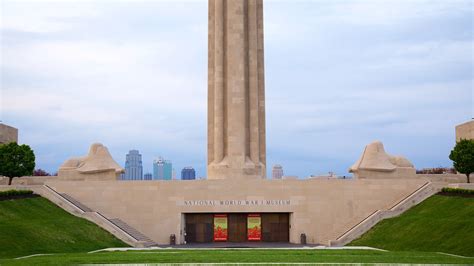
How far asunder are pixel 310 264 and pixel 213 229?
91.8ft

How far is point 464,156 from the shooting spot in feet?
196

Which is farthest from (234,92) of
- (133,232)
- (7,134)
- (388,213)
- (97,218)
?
(7,134)

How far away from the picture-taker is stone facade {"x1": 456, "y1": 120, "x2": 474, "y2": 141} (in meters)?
76.2

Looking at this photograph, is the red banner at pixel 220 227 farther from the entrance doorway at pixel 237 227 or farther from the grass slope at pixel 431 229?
the grass slope at pixel 431 229

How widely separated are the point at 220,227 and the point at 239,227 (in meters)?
1.56

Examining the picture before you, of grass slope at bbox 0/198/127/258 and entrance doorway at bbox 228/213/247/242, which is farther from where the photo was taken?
entrance doorway at bbox 228/213/247/242

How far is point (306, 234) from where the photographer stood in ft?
190

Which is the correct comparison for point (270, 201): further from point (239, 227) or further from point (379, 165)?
point (379, 165)

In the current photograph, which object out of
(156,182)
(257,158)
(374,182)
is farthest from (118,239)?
(374,182)

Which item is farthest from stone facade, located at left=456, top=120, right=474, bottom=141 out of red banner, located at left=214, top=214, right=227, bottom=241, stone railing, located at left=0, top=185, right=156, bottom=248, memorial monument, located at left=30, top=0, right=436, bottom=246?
stone railing, located at left=0, top=185, right=156, bottom=248

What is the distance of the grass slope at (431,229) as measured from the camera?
42.8 m

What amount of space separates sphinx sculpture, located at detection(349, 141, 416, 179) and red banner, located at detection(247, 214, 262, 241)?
982 centimetres

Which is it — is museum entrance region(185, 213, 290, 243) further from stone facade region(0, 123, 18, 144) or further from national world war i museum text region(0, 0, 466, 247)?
stone facade region(0, 123, 18, 144)

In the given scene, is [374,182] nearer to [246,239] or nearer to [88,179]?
[246,239]
